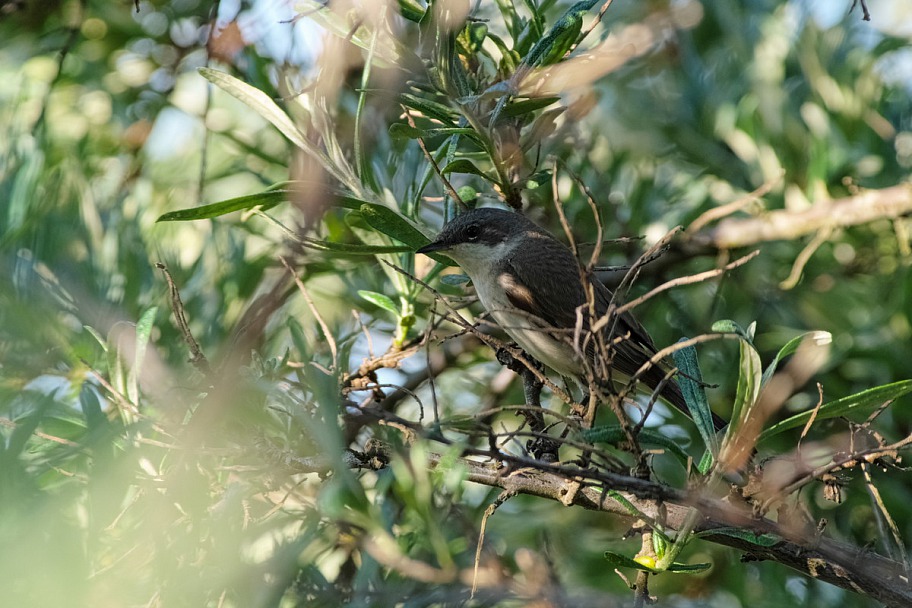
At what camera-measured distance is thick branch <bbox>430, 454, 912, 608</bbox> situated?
4.83ft

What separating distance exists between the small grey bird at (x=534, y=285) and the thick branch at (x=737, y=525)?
128 centimetres

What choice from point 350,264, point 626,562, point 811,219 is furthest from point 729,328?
point 811,219

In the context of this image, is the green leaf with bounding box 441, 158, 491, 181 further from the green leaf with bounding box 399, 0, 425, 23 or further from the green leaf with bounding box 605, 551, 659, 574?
the green leaf with bounding box 605, 551, 659, 574

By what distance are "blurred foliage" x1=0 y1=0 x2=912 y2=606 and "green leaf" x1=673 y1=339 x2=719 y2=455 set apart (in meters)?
0.46

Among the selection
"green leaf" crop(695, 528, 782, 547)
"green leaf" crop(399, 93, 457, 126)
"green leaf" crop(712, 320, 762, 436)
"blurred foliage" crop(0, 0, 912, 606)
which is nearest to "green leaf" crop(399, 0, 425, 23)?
"blurred foliage" crop(0, 0, 912, 606)

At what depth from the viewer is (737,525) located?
1.51 meters

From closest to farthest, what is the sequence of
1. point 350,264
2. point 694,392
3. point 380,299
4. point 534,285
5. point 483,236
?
1. point 694,392
2. point 380,299
3. point 350,264
4. point 483,236
5. point 534,285

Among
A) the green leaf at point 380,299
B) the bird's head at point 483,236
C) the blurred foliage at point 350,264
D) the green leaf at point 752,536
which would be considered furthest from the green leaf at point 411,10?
the green leaf at point 752,536

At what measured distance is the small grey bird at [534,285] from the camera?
128 inches

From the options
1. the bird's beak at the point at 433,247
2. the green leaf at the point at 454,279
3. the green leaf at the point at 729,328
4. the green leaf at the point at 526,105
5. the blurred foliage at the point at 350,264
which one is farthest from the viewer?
the green leaf at the point at 454,279

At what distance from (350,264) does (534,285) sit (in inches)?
39.6

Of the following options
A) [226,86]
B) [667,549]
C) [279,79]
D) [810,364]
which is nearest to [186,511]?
[667,549]

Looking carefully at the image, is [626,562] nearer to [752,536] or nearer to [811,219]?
[752,536]

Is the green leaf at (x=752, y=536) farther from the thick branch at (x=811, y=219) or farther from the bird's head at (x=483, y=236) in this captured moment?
the thick branch at (x=811, y=219)
